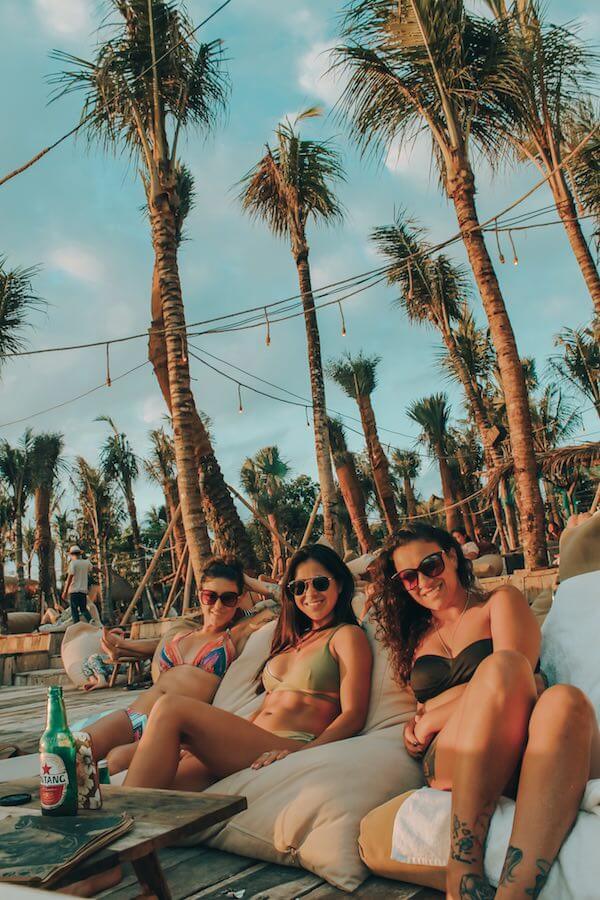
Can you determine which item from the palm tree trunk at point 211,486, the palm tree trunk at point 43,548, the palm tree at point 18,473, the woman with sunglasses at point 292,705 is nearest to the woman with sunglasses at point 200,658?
the woman with sunglasses at point 292,705

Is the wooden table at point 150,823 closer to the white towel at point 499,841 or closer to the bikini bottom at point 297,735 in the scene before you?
the white towel at point 499,841

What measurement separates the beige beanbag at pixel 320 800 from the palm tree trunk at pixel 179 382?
252 inches

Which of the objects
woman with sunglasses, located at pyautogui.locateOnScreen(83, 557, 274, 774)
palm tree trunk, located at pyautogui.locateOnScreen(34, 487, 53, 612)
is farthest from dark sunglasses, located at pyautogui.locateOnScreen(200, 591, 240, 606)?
palm tree trunk, located at pyautogui.locateOnScreen(34, 487, 53, 612)

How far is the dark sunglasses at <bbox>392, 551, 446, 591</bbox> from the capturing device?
2.73 metres

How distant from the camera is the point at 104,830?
5.62 feet

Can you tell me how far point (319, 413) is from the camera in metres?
13.3

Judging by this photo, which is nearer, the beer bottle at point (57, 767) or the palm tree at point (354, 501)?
the beer bottle at point (57, 767)

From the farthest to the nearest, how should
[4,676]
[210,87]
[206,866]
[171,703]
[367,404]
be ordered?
[367,404], [4,676], [210,87], [171,703], [206,866]

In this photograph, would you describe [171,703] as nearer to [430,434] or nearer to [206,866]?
[206,866]

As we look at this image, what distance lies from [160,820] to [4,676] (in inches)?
459

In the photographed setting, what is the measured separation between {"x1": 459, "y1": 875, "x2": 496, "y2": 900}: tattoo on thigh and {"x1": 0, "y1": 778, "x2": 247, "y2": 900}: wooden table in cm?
63

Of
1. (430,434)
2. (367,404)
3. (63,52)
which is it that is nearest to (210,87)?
(63,52)

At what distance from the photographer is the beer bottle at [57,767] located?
1945 millimetres

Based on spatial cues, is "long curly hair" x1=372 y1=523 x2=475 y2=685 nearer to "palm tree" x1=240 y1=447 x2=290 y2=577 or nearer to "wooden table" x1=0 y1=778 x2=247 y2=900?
"wooden table" x1=0 y1=778 x2=247 y2=900
